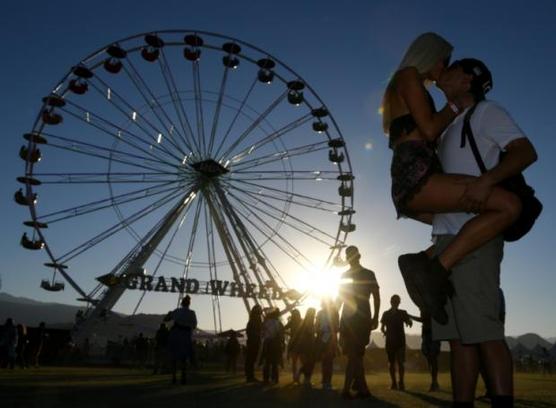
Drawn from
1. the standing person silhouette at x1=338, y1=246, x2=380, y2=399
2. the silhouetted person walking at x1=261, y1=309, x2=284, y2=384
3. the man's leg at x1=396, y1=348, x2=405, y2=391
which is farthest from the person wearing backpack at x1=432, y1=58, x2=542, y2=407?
the silhouetted person walking at x1=261, y1=309, x2=284, y2=384

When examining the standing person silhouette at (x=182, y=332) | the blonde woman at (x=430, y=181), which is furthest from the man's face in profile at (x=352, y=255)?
the blonde woman at (x=430, y=181)

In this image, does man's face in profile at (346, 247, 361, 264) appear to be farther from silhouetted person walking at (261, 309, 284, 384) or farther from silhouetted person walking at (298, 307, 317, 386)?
silhouetted person walking at (261, 309, 284, 384)

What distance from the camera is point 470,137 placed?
302 cm

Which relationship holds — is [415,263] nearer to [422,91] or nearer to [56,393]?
[422,91]

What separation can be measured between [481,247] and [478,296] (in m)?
0.24

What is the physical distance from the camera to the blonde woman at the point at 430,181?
2.83m

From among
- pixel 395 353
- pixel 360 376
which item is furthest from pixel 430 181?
pixel 395 353

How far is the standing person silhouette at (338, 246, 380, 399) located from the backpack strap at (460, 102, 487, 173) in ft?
17.4

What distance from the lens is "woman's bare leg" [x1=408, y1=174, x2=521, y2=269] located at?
282 cm

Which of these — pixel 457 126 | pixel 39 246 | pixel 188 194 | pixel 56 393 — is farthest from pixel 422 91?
pixel 39 246

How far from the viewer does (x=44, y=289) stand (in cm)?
2852

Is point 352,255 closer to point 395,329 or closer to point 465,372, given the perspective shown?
point 395,329

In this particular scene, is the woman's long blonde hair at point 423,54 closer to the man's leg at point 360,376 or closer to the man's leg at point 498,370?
the man's leg at point 498,370

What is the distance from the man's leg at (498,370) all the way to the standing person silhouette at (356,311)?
523cm
